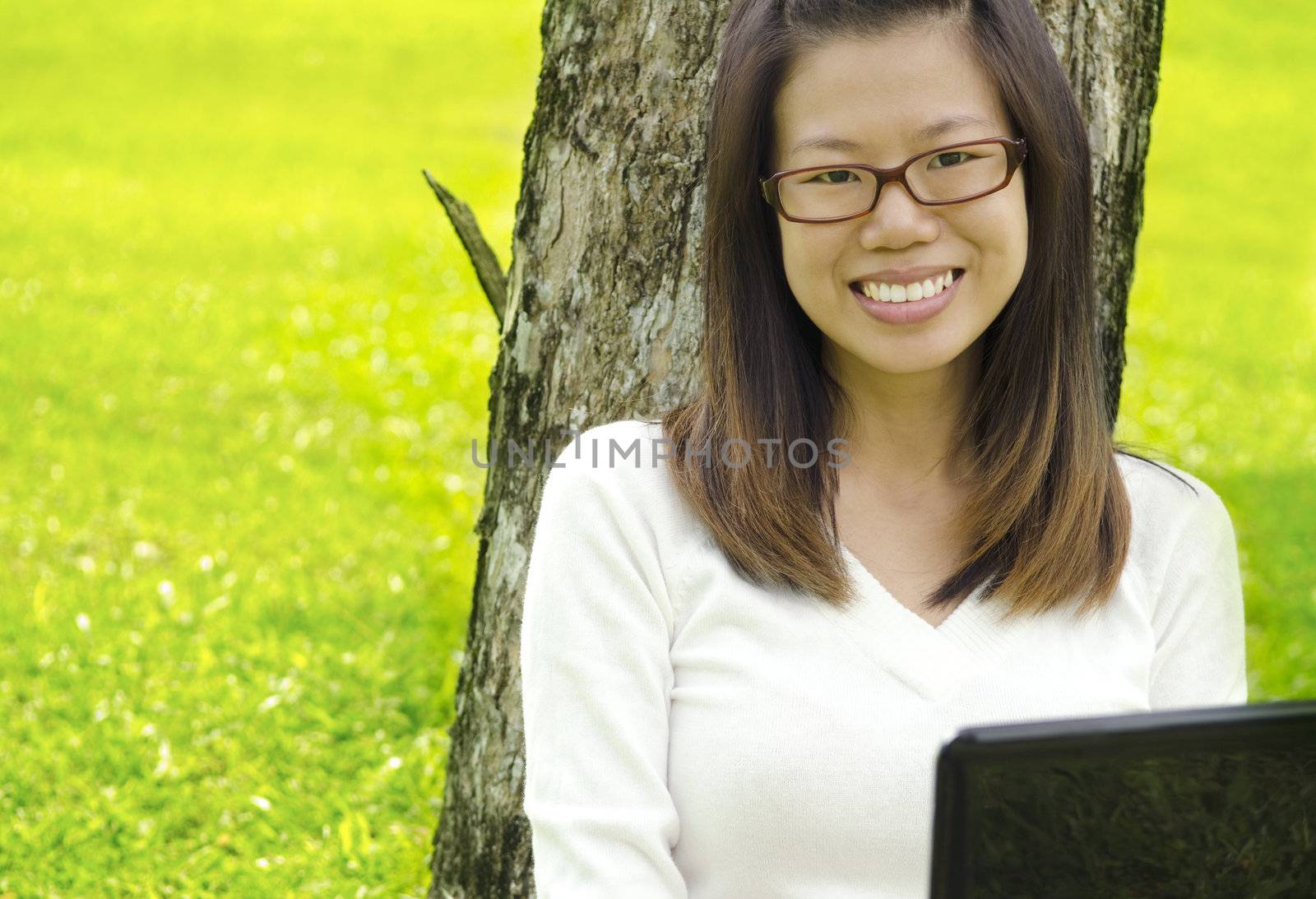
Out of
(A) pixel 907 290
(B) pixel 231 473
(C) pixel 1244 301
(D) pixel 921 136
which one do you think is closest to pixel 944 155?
(D) pixel 921 136

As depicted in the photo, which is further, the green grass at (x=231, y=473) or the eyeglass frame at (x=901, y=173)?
the green grass at (x=231, y=473)

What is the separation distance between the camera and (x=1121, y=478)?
1960mm

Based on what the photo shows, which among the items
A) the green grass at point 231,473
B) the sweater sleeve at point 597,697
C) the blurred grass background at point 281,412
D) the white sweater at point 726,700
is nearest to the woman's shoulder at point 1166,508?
the white sweater at point 726,700

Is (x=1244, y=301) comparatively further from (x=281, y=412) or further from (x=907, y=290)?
(x=907, y=290)

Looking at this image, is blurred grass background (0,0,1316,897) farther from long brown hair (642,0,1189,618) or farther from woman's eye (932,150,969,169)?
woman's eye (932,150,969,169)

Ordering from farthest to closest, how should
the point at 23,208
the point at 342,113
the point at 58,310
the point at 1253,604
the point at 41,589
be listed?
the point at 342,113
the point at 23,208
the point at 58,310
the point at 1253,604
the point at 41,589

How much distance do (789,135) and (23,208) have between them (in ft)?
28.8

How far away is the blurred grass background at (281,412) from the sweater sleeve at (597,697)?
1.38 meters

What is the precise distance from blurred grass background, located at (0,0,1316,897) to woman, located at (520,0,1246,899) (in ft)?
3.02

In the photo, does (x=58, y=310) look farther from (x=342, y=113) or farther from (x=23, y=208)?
(x=342, y=113)

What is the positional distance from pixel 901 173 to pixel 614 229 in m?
0.75

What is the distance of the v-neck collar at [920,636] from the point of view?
1.70 meters

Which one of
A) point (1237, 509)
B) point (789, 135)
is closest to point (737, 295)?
point (789, 135)

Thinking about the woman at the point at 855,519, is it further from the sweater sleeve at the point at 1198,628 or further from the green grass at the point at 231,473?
the green grass at the point at 231,473
